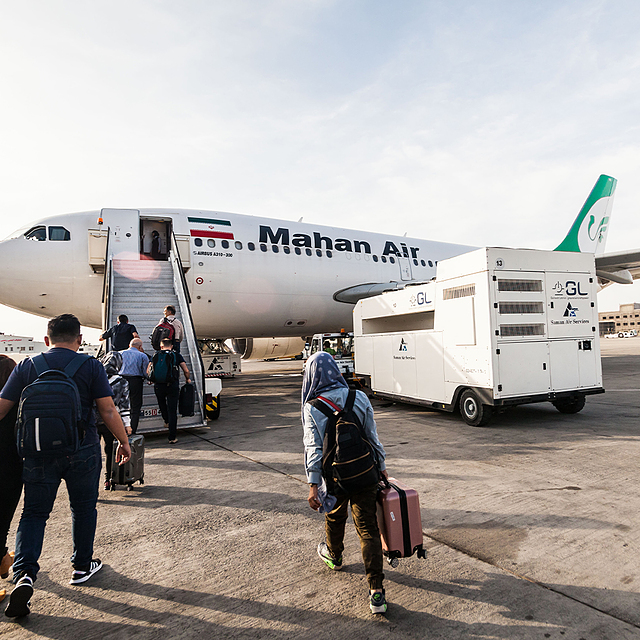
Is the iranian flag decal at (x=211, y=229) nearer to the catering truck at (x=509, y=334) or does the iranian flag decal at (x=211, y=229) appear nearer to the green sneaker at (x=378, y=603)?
the catering truck at (x=509, y=334)

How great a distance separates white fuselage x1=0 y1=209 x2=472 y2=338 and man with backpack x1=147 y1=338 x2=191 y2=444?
457 cm

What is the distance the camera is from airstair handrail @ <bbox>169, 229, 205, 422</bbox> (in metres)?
8.77

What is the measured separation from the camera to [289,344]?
71.3 feet

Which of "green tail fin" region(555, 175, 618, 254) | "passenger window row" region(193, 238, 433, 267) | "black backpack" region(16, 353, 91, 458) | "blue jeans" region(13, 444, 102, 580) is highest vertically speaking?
"green tail fin" region(555, 175, 618, 254)

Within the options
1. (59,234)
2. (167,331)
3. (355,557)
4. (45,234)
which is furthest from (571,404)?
(45,234)

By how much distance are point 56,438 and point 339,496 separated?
5.99ft

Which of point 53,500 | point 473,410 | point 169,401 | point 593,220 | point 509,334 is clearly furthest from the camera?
point 593,220

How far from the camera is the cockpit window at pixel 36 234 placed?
1153 cm

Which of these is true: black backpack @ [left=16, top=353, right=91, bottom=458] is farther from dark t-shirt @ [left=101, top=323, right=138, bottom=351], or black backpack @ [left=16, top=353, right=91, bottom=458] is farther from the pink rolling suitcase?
dark t-shirt @ [left=101, top=323, right=138, bottom=351]

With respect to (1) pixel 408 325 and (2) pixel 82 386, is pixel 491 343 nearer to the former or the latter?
(1) pixel 408 325

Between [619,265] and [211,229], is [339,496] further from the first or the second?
[619,265]

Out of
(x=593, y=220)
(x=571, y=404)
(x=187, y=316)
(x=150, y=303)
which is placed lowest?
(x=571, y=404)

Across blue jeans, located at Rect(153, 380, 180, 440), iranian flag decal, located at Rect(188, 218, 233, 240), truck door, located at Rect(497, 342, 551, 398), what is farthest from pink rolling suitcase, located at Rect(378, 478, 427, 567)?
iranian flag decal, located at Rect(188, 218, 233, 240)

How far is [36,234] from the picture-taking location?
37.9 ft
